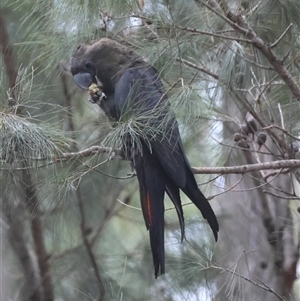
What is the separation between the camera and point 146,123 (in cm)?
118

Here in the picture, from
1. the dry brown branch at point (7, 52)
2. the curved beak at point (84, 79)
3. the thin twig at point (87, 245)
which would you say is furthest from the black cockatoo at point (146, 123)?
the thin twig at point (87, 245)

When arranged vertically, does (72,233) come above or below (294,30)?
below

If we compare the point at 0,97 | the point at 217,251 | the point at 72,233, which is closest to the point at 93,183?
the point at 72,233

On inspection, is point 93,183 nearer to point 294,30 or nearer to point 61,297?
point 61,297

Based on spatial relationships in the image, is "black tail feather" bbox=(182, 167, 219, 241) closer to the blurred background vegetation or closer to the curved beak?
the blurred background vegetation

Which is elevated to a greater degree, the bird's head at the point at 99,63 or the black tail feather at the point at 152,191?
the bird's head at the point at 99,63

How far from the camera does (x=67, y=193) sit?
53.5 inches

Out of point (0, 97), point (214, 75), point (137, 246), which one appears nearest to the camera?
point (0, 97)

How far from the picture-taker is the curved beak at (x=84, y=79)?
168cm

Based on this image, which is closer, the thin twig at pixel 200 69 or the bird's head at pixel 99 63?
the thin twig at pixel 200 69

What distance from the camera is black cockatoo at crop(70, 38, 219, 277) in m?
1.24

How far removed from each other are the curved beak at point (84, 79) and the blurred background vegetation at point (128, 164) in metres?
0.09

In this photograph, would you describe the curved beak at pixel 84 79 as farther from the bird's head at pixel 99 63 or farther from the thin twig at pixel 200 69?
the thin twig at pixel 200 69

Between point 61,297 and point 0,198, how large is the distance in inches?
15.3
